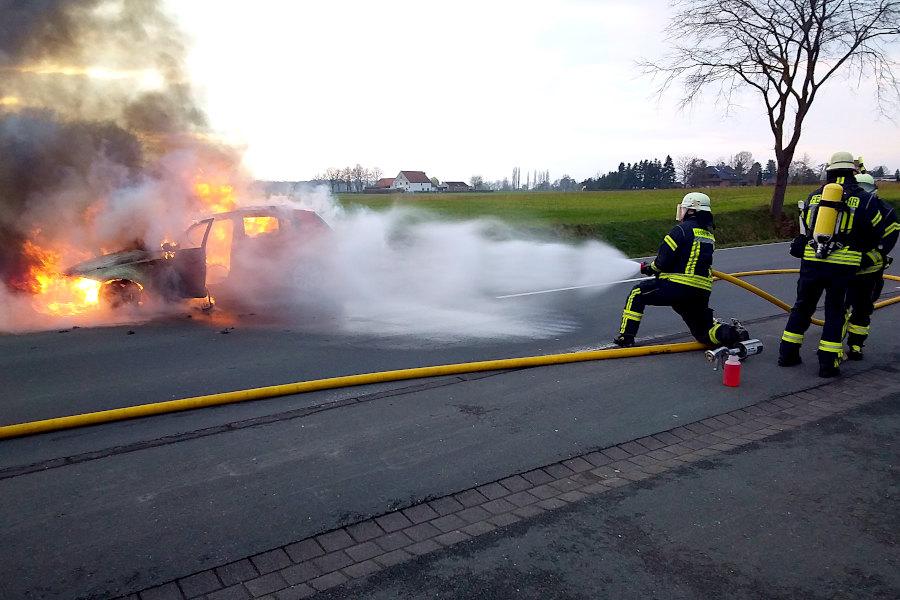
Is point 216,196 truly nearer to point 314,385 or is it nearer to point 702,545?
point 314,385

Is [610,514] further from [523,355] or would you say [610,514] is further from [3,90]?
[3,90]

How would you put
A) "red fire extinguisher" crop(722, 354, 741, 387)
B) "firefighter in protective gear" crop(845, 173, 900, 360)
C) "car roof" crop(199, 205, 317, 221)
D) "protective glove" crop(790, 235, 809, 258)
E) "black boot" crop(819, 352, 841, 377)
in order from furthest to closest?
"car roof" crop(199, 205, 317, 221), "protective glove" crop(790, 235, 809, 258), "firefighter in protective gear" crop(845, 173, 900, 360), "black boot" crop(819, 352, 841, 377), "red fire extinguisher" crop(722, 354, 741, 387)

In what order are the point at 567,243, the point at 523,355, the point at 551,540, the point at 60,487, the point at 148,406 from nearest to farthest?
the point at 551,540, the point at 60,487, the point at 148,406, the point at 523,355, the point at 567,243

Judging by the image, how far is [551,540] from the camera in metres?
3.27

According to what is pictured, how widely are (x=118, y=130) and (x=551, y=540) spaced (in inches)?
426

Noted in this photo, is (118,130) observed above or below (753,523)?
above

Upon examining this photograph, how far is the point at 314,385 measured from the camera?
5.53 meters

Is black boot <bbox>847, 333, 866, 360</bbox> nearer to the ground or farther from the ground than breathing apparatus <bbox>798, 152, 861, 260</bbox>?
nearer to the ground

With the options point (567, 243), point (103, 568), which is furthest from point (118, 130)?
point (567, 243)

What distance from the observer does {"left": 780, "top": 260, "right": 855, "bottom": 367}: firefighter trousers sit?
6.29 metres

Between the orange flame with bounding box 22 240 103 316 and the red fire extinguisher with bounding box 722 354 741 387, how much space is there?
8182mm

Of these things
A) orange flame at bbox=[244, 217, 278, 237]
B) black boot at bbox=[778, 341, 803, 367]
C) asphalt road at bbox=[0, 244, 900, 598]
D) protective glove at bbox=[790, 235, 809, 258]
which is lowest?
asphalt road at bbox=[0, 244, 900, 598]

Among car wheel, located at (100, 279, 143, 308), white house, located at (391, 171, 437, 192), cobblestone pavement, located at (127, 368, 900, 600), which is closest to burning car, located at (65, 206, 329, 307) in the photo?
car wheel, located at (100, 279, 143, 308)

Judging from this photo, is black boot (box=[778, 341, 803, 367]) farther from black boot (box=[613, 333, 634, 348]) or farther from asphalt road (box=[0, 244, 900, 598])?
black boot (box=[613, 333, 634, 348])
